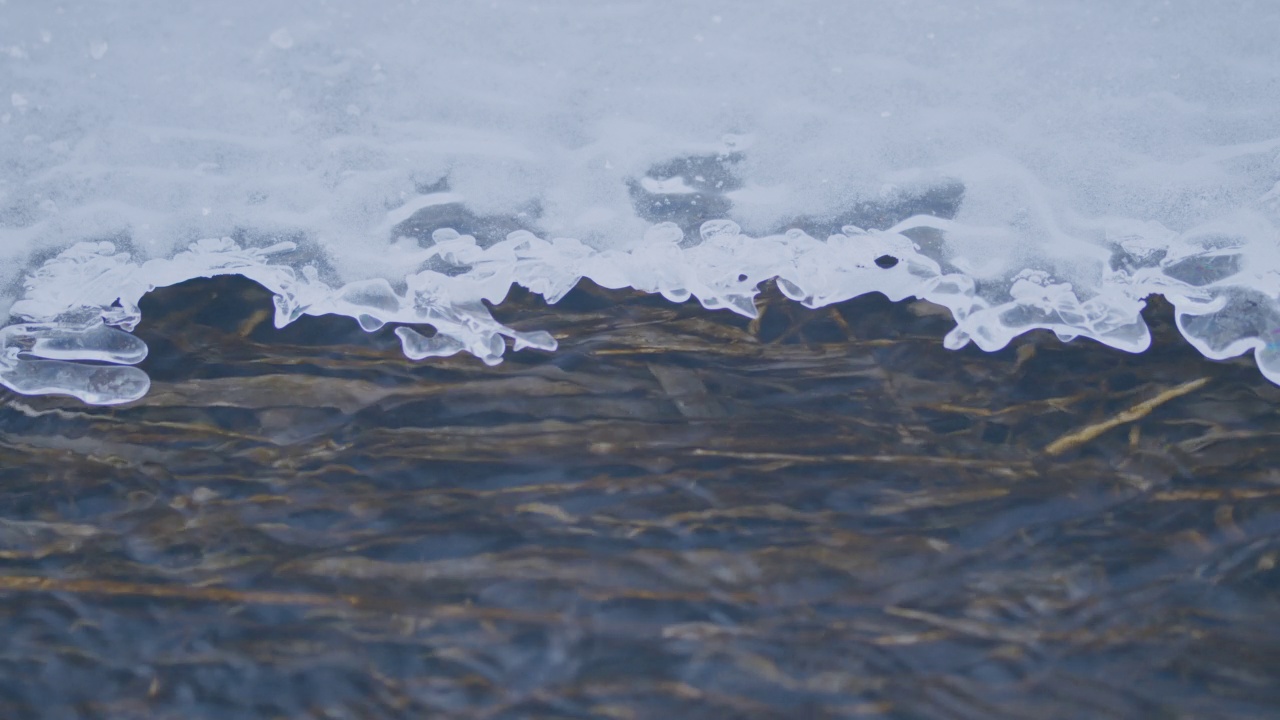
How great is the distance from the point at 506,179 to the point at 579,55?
421 millimetres

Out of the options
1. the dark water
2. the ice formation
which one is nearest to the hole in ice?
the ice formation

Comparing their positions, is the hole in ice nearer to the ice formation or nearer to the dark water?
the ice formation

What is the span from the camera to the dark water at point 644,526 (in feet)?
5.47

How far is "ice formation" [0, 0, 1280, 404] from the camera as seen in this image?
2152mm

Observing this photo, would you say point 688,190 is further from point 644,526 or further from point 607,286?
point 644,526

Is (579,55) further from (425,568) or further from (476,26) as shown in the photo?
(425,568)

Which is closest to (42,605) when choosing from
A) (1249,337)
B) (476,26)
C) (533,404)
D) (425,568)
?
(425,568)

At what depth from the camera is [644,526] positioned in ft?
6.16

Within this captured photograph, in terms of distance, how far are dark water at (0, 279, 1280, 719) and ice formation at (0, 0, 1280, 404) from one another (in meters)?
0.09

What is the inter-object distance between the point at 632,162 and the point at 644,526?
90 centimetres

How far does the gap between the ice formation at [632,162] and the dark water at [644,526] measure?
3.7 inches

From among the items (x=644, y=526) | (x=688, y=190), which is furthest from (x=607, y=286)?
(x=644, y=526)

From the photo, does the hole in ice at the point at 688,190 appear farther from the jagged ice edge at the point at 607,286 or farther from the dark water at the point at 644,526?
the dark water at the point at 644,526

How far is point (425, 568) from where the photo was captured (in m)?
1.83
